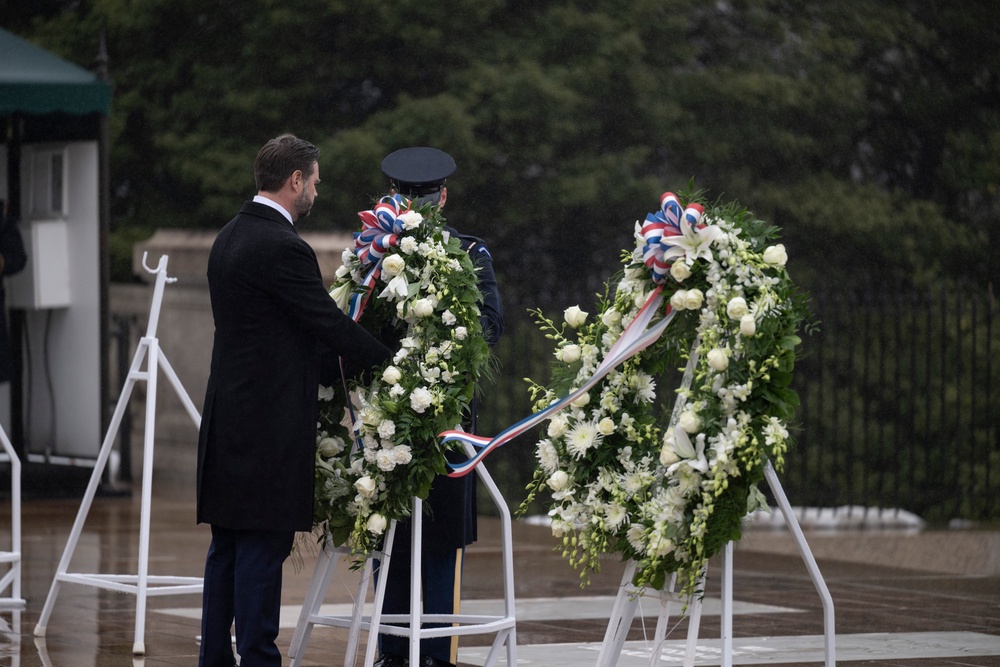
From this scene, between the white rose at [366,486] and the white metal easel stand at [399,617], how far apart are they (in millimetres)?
156

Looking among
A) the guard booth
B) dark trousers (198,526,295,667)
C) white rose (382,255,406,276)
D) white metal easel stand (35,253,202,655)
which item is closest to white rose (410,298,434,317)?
white rose (382,255,406,276)

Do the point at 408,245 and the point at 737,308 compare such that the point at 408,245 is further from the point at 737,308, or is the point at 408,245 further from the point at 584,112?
the point at 584,112

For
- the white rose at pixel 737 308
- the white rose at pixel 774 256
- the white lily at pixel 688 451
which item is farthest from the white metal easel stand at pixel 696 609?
the white rose at pixel 774 256

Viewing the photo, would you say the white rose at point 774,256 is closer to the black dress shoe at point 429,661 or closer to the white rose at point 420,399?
the white rose at point 420,399

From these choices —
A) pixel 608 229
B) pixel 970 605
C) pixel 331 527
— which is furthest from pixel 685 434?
pixel 608 229

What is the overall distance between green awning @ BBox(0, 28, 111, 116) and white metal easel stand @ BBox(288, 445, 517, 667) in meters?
7.17

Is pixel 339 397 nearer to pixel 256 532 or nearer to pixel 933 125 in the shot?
pixel 256 532

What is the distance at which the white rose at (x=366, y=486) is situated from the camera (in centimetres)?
505

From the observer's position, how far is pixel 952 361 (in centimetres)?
1557

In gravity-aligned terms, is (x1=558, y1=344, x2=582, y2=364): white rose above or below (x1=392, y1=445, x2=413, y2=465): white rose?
above

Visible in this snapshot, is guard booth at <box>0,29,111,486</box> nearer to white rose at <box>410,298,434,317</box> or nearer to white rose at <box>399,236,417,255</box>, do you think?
white rose at <box>399,236,417,255</box>

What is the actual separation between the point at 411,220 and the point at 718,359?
127 centimetres

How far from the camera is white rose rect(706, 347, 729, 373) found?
4395 mm

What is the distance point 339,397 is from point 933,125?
1539 cm
